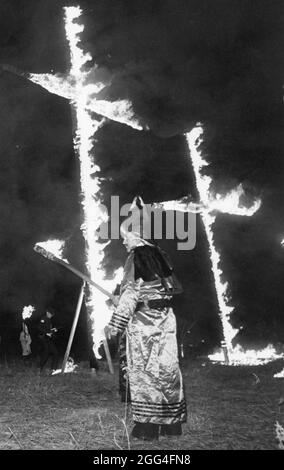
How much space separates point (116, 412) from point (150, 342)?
1.53 m

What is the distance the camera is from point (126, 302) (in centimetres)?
417

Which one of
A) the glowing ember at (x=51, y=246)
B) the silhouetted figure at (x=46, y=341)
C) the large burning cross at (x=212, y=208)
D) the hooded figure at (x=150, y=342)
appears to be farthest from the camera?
the silhouetted figure at (x=46, y=341)

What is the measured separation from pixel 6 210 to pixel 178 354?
16477 mm

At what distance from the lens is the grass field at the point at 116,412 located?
3.87 metres

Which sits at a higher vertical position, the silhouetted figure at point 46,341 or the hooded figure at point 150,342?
the silhouetted figure at point 46,341

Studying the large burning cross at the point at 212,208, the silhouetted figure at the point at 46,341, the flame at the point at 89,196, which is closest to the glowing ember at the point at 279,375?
the large burning cross at the point at 212,208

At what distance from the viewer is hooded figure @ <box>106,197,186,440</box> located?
4.03 meters

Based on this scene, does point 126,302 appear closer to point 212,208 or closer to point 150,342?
point 150,342

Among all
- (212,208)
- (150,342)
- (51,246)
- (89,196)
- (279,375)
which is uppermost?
(89,196)

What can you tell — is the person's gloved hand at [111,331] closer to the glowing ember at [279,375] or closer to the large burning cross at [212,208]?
the glowing ember at [279,375]

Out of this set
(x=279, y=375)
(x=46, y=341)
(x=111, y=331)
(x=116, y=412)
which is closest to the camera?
(x=111, y=331)

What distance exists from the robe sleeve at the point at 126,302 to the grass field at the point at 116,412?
32.6 inches

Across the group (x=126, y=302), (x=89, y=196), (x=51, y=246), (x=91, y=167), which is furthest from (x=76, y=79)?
(x=126, y=302)
